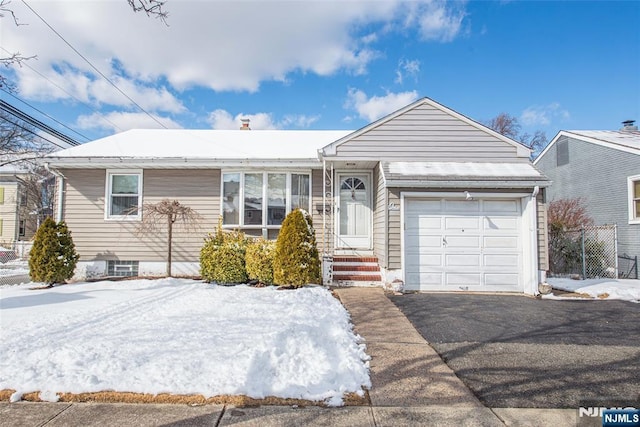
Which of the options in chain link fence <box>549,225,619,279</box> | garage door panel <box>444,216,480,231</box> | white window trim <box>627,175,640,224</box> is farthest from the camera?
white window trim <box>627,175,640,224</box>

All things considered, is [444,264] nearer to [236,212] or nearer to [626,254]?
[236,212]

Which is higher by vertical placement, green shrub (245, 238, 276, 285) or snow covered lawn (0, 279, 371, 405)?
green shrub (245, 238, 276, 285)

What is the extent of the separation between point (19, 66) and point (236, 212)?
5740mm

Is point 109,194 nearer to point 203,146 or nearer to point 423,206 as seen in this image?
point 203,146

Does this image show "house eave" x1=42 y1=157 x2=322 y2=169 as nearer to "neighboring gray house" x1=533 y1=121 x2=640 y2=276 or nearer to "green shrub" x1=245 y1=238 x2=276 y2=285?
"green shrub" x1=245 y1=238 x2=276 y2=285

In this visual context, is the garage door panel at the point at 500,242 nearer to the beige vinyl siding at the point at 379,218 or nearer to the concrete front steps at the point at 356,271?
the beige vinyl siding at the point at 379,218

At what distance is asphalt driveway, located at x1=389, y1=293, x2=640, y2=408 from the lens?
Answer: 305 centimetres

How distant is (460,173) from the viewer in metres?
8.04

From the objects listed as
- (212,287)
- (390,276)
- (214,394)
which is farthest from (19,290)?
(390,276)


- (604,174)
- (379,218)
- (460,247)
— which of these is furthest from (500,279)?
(604,174)

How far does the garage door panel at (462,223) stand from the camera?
7.96 m

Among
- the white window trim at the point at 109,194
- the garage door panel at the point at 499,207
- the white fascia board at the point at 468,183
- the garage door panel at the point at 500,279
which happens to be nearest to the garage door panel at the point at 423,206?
the white fascia board at the point at 468,183

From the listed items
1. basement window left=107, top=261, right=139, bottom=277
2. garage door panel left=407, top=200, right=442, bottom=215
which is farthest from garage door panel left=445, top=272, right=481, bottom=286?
basement window left=107, top=261, right=139, bottom=277

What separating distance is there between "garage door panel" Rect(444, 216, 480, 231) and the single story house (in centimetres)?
3
